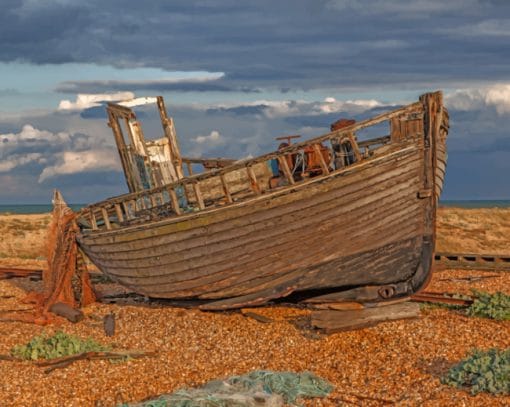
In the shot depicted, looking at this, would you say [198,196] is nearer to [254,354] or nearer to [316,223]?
[316,223]

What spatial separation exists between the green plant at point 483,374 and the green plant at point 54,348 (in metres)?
5.88

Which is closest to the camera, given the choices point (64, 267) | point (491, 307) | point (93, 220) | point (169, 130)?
point (491, 307)

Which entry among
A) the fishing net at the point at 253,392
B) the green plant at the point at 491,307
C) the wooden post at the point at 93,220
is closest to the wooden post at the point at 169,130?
the wooden post at the point at 93,220

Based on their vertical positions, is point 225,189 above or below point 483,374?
above

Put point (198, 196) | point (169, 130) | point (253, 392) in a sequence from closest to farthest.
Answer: point (253, 392), point (198, 196), point (169, 130)

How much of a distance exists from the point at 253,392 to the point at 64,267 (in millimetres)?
9751

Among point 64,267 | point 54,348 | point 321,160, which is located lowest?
point 54,348

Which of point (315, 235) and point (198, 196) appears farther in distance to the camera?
point (198, 196)

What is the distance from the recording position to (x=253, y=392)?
376 inches

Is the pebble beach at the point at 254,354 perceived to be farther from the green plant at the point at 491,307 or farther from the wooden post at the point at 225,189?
the wooden post at the point at 225,189

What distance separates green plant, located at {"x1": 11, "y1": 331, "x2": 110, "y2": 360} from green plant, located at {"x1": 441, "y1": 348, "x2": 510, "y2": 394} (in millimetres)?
5876

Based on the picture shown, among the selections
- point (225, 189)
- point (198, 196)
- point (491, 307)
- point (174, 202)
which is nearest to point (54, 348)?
point (174, 202)

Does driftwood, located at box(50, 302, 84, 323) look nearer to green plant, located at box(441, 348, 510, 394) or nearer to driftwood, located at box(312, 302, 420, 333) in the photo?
driftwood, located at box(312, 302, 420, 333)

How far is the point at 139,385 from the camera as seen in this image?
10.8 meters
